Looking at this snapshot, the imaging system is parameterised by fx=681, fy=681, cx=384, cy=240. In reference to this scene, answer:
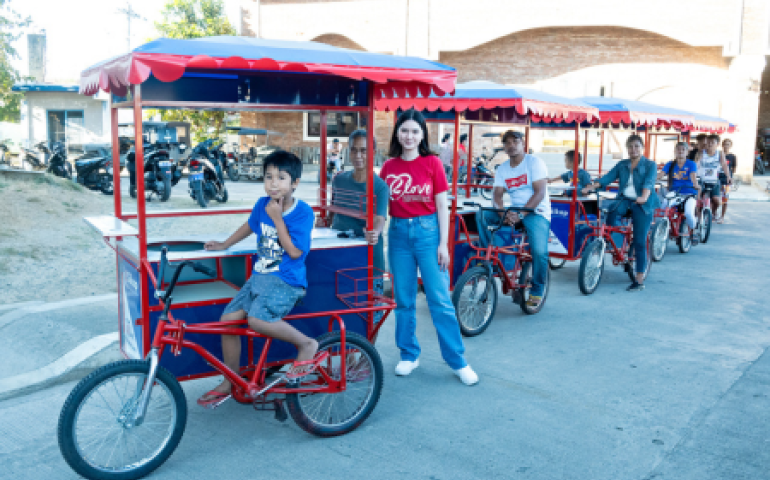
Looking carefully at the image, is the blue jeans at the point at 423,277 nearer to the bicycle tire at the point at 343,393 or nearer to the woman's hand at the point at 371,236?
the woman's hand at the point at 371,236

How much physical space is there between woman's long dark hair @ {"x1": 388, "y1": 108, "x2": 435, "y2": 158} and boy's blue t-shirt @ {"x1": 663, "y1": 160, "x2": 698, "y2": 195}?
7746mm

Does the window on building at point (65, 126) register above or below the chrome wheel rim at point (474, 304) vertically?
above

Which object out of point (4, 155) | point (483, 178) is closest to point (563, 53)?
point (483, 178)

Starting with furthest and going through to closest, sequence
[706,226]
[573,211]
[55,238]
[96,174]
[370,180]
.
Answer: [96,174]
[706,226]
[55,238]
[573,211]
[370,180]

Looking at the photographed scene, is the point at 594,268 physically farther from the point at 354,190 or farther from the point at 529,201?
the point at 354,190

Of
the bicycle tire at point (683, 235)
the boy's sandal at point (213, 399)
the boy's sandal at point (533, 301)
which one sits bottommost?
the boy's sandal at point (533, 301)

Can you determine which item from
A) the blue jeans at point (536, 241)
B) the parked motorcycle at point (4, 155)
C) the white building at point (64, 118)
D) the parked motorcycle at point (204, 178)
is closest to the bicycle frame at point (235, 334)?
the blue jeans at point (536, 241)

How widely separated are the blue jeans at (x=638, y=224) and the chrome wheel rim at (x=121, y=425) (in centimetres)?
620

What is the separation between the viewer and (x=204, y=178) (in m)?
14.9

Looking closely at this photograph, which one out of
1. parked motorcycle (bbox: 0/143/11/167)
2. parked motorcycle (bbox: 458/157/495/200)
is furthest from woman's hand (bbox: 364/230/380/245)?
parked motorcycle (bbox: 0/143/11/167)

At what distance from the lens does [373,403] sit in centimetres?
416

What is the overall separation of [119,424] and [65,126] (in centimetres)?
2992

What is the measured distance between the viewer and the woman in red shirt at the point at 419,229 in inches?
185

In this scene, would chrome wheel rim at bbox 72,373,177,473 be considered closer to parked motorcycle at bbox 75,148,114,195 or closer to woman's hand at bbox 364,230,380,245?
woman's hand at bbox 364,230,380,245
